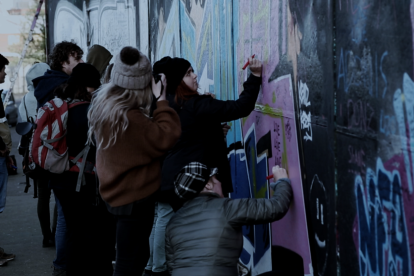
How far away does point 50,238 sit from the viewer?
6051 mm

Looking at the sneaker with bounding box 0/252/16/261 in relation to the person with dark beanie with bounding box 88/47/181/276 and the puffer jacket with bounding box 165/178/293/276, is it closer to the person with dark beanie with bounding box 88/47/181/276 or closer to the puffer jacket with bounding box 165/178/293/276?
the person with dark beanie with bounding box 88/47/181/276

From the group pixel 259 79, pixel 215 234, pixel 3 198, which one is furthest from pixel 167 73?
pixel 3 198

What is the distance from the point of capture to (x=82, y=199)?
13.7 ft

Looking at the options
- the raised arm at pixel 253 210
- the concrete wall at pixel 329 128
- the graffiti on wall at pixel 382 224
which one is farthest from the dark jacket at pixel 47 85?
the graffiti on wall at pixel 382 224

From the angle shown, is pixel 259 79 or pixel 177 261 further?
pixel 259 79

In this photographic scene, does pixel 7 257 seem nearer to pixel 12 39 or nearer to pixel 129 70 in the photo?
pixel 129 70

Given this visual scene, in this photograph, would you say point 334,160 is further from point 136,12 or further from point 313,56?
point 136,12

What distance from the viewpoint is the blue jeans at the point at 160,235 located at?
433cm

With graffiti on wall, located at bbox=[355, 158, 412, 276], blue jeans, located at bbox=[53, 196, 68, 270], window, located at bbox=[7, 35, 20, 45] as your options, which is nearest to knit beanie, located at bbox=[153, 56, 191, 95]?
blue jeans, located at bbox=[53, 196, 68, 270]

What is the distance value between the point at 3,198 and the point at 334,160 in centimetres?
390

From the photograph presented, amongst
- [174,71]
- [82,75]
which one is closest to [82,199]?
[82,75]

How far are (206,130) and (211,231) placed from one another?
1.13 m

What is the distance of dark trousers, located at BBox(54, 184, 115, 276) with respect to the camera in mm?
4184

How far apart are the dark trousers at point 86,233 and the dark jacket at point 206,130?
0.58 m
